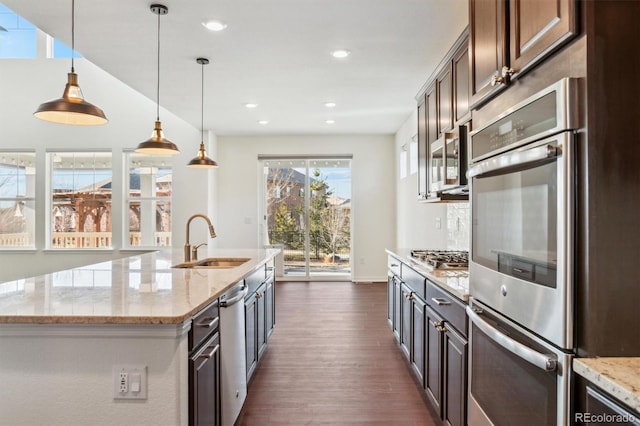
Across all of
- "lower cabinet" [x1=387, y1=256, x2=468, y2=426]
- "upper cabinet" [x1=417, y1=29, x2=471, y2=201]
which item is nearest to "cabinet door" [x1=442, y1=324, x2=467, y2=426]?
"lower cabinet" [x1=387, y1=256, x2=468, y2=426]

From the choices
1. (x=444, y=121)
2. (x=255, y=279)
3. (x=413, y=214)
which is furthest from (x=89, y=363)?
(x=413, y=214)

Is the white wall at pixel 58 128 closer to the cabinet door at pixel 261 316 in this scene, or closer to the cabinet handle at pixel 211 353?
the cabinet door at pixel 261 316

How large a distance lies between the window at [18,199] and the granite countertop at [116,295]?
5.78 metres

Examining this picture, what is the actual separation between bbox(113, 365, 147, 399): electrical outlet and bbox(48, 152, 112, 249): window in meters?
6.27

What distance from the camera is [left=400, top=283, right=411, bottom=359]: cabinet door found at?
9.46 ft

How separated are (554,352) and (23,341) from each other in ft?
5.82

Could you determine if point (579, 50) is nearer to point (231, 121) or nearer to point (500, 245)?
point (500, 245)

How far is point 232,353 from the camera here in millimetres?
2078

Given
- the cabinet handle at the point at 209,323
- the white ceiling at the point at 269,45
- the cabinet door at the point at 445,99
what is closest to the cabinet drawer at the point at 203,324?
the cabinet handle at the point at 209,323

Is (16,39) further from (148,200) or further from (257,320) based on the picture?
(257,320)

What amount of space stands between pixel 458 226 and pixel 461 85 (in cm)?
160

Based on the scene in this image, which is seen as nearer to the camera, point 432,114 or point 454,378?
point 454,378

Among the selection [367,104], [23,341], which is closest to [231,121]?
[367,104]

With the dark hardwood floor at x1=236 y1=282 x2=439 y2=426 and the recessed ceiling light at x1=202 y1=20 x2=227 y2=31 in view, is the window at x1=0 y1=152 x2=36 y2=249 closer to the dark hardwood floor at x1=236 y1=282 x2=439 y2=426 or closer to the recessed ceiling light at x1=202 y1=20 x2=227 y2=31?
the dark hardwood floor at x1=236 y1=282 x2=439 y2=426
